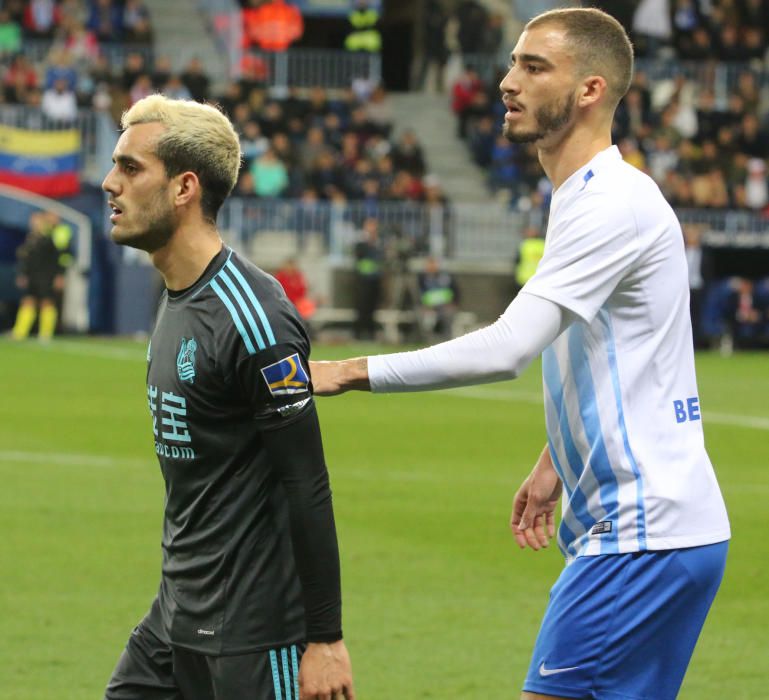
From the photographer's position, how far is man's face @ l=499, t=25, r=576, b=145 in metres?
4.28

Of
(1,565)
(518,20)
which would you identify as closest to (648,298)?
(1,565)

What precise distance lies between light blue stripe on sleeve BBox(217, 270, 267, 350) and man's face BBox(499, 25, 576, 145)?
854mm

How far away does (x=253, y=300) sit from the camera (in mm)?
3848

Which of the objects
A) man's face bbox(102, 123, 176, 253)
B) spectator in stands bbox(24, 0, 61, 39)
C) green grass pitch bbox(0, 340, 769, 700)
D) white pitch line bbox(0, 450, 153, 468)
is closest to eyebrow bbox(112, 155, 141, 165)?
man's face bbox(102, 123, 176, 253)

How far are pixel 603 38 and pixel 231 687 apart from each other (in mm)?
1884

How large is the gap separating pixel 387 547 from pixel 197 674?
6114 millimetres

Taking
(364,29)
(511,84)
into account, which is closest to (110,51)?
(364,29)

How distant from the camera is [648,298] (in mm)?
4133

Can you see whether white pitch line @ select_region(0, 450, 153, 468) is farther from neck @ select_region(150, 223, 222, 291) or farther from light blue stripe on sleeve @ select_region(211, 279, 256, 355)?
light blue stripe on sleeve @ select_region(211, 279, 256, 355)

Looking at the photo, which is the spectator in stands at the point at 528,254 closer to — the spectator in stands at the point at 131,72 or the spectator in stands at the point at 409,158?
the spectator in stands at the point at 409,158

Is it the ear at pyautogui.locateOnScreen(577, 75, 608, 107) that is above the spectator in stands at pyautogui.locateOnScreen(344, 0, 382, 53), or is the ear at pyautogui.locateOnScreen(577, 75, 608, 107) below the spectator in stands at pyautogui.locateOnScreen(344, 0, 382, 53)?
below

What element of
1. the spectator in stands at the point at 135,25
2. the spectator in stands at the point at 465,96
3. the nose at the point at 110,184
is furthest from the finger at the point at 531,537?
the spectator in stands at the point at 465,96

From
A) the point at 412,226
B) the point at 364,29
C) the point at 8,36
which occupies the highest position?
the point at 364,29

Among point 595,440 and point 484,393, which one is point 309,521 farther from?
point 484,393
